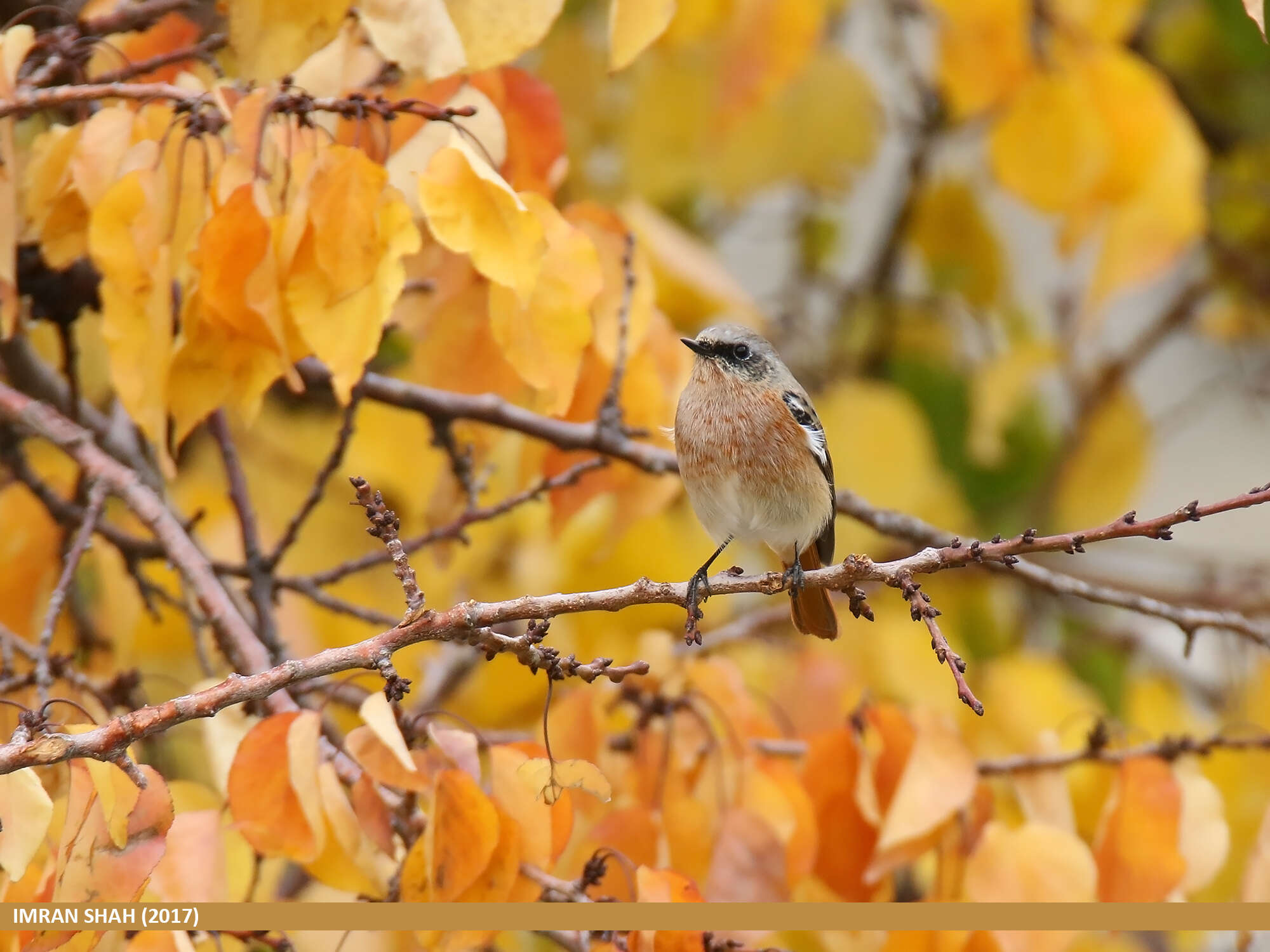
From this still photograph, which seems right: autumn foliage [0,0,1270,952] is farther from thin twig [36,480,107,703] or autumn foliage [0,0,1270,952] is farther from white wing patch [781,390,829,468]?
white wing patch [781,390,829,468]

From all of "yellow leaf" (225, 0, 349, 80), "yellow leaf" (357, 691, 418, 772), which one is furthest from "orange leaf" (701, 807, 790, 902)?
"yellow leaf" (225, 0, 349, 80)

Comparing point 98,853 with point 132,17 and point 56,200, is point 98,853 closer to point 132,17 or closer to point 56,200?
point 56,200

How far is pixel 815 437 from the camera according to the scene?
2152mm

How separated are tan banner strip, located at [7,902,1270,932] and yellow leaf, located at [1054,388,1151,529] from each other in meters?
2.13

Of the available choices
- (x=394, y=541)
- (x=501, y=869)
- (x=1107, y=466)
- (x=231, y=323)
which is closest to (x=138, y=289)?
(x=231, y=323)

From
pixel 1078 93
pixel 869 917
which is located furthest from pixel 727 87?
pixel 869 917

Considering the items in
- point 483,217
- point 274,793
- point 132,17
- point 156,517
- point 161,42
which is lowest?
point 274,793

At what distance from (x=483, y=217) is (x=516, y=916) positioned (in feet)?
2.70

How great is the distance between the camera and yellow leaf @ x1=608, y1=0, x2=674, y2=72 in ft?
5.33

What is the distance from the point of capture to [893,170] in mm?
4984

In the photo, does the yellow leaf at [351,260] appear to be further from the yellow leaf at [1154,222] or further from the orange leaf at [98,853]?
the yellow leaf at [1154,222]

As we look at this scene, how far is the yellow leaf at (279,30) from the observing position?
1.66 meters

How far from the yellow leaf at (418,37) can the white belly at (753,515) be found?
0.79 meters

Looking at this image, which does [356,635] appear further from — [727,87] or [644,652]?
[727,87]
